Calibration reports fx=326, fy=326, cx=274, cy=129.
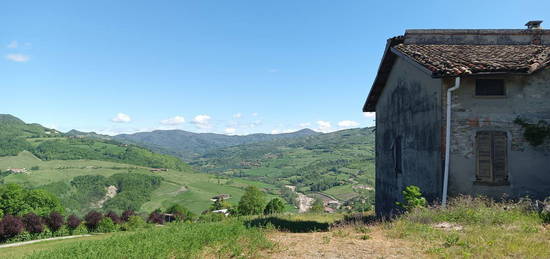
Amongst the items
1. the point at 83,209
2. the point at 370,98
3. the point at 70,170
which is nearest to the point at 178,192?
the point at 83,209

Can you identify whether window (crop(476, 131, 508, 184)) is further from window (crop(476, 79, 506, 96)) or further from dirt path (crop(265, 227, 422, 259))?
dirt path (crop(265, 227, 422, 259))

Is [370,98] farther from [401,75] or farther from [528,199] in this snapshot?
[528,199]

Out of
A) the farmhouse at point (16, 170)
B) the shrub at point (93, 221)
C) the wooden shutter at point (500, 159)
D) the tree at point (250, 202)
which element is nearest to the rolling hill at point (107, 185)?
the farmhouse at point (16, 170)

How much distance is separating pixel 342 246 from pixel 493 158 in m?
6.93

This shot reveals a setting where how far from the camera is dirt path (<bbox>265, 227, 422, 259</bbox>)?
7.25 metres

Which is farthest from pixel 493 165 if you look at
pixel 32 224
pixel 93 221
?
pixel 32 224

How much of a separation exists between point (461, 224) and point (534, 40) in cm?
1020

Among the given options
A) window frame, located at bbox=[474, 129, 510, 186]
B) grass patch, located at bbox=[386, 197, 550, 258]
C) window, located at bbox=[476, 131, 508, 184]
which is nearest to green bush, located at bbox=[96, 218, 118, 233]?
grass patch, located at bbox=[386, 197, 550, 258]

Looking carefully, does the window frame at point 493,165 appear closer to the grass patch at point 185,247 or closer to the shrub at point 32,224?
the grass patch at point 185,247

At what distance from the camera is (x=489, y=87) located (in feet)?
37.8

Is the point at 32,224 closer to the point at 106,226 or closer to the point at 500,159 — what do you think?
the point at 106,226

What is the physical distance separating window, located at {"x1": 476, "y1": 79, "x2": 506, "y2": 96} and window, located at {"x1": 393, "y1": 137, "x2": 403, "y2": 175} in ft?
13.7

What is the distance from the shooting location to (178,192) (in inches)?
5669

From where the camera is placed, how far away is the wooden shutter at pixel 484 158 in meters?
11.3
